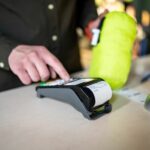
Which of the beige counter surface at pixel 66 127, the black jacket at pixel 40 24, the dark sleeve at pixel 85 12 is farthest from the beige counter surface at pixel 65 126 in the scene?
the dark sleeve at pixel 85 12

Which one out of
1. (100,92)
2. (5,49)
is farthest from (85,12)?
(100,92)

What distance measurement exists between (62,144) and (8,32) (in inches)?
17.8

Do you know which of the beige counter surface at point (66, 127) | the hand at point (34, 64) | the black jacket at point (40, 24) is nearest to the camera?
the beige counter surface at point (66, 127)

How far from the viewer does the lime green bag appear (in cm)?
72

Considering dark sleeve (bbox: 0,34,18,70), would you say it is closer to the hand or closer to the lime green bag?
the hand

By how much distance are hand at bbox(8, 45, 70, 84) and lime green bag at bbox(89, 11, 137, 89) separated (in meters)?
0.10

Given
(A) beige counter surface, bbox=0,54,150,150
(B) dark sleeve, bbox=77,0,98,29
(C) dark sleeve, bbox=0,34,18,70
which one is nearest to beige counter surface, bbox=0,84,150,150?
(A) beige counter surface, bbox=0,54,150,150

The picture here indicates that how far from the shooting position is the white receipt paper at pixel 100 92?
57 centimetres

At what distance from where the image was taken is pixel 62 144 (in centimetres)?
48

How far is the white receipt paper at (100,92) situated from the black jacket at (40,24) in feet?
0.82

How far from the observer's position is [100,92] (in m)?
0.58

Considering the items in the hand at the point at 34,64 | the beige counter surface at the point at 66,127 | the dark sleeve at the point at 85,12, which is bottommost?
the beige counter surface at the point at 66,127

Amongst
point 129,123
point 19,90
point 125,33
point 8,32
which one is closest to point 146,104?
point 129,123

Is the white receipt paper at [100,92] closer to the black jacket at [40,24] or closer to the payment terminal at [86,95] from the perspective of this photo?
the payment terminal at [86,95]
